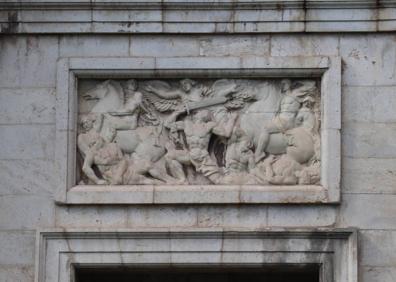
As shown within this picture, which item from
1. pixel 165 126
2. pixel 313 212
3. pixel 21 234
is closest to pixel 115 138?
pixel 165 126

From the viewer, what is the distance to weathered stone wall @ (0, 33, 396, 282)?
1093 centimetres

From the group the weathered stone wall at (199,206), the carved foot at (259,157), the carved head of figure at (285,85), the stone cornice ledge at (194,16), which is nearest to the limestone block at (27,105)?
the weathered stone wall at (199,206)

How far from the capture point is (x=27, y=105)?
36.8 ft

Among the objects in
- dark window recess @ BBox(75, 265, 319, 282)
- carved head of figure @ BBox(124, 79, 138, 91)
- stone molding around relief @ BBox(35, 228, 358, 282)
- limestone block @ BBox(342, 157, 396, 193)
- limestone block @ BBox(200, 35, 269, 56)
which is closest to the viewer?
stone molding around relief @ BBox(35, 228, 358, 282)

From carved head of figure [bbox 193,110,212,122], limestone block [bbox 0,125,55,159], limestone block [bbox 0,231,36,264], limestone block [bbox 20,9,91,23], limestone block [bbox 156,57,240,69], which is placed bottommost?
limestone block [bbox 0,231,36,264]

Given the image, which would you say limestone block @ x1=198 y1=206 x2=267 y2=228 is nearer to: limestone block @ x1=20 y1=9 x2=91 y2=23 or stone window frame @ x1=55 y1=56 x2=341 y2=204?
stone window frame @ x1=55 y1=56 x2=341 y2=204

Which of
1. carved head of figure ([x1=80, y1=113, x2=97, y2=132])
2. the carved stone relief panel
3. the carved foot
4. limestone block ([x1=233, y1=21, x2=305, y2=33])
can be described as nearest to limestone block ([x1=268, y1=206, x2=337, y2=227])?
the carved stone relief panel

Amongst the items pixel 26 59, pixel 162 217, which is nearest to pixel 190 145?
pixel 162 217

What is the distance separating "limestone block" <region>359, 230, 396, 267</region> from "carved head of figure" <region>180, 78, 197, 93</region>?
200 cm

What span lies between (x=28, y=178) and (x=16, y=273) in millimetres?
850

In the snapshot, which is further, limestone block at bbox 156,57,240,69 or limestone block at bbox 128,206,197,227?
limestone block at bbox 156,57,240,69

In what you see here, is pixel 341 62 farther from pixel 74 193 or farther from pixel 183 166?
pixel 74 193

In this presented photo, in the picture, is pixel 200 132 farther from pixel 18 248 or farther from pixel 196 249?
pixel 18 248

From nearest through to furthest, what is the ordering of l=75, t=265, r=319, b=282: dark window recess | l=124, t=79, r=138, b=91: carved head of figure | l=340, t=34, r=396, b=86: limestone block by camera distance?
l=340, t=34, r=396, b=86: limestone block → l=124, t=79, r=138, b=91: carved head of figure → l=75, t=265, r=319, b=282: dark window recess
